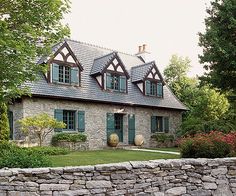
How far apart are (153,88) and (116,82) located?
3.63 meters

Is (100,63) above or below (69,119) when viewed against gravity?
above

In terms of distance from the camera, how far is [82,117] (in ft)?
62.0

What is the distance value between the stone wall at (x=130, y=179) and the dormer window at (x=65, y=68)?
39.9 ft

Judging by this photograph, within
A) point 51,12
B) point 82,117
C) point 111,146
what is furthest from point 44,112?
point 51,12

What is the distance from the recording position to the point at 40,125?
50.7 ft

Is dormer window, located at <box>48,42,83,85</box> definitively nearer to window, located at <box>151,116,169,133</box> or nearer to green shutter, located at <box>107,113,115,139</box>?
green shutter, located at <box>107,113,115,139</box>

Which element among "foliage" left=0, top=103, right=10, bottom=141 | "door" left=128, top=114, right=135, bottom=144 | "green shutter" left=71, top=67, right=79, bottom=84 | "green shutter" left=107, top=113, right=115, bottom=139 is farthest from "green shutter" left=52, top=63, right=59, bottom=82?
"door" left=128, top=114, right=135, bottom=144

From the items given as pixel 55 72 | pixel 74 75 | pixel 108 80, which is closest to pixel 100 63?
pixel 108 80

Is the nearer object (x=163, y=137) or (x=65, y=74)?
(x=65, y=74)

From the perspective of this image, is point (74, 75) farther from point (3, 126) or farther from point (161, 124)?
point (161, 124)

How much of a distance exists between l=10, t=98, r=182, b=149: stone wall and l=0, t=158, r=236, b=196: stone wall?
10.7 metres

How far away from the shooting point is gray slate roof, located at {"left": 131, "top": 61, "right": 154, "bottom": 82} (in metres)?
23.1

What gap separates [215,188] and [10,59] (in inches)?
269

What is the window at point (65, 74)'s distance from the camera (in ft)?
60.8
